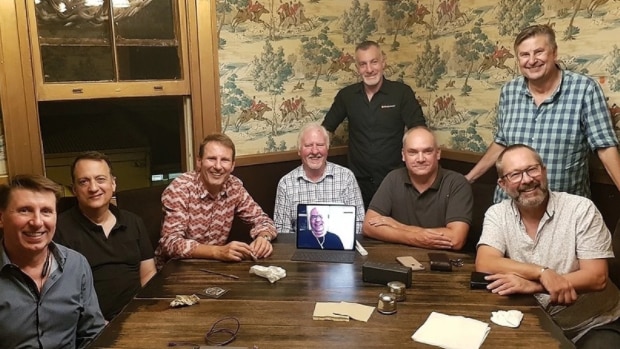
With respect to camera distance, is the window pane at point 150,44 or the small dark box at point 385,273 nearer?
the small dark box at point 385,273

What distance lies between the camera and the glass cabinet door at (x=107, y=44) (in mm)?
2809

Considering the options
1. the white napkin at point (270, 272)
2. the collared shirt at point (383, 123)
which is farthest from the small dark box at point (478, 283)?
the collared shirt at point (383, 123)

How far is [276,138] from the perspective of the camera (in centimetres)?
367

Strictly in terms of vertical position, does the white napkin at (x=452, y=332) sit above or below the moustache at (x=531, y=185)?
below

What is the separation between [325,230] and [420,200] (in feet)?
1.81

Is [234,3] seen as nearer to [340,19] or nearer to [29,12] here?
[340,19]

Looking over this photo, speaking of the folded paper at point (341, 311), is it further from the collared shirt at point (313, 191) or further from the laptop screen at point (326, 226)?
the collared shirt at point (313, 191)

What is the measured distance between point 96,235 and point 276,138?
1658 mm

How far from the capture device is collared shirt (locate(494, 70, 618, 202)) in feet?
8.14

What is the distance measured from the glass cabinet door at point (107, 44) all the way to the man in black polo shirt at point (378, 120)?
1107mm

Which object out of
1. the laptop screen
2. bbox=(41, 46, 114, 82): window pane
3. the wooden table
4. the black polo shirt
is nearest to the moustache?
the wooden table

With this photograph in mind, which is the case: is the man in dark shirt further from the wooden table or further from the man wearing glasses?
the man wearing glasses

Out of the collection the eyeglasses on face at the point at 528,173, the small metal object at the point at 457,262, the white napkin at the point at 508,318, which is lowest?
the white napkin at the point at 508,318

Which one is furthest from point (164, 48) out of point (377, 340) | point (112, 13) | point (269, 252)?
point (377, 340)
